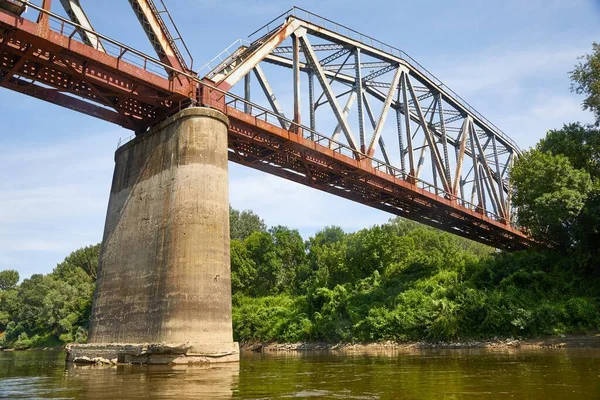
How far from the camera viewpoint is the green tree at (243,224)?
76.1m

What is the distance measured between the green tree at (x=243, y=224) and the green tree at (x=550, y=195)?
4367cm

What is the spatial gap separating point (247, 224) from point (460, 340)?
171ft

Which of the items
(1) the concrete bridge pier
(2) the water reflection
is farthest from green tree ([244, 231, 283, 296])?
(2) the water reflection

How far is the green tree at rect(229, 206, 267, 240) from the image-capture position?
250ft

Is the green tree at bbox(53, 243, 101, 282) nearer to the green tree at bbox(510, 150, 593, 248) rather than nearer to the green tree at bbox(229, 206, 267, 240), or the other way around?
the green tree at bbox(229, 206, 267, 240)

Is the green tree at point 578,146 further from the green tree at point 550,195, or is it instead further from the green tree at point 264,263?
the green tree at point 264,263

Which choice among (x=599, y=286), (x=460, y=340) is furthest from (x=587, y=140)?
(x=460, y=340)

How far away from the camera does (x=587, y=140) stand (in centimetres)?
3988

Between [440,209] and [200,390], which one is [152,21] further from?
[440,209]

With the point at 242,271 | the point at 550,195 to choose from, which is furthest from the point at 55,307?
the point at 550,195

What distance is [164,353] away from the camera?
1622 centimetres

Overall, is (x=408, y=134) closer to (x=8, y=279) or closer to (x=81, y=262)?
(x=81, y=262)

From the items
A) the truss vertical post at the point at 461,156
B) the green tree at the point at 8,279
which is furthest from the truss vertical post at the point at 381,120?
the green tree at the point at 8,279

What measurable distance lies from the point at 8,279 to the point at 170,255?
134 meters
